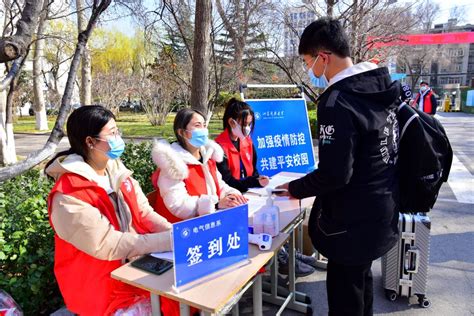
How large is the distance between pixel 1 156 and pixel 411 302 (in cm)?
785

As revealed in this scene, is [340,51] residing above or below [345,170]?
above

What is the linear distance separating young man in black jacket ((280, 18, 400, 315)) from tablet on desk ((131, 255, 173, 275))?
2.49 ft

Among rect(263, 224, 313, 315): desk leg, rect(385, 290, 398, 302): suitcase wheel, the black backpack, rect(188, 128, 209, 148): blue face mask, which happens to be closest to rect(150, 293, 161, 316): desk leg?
rect(188, 128, 209, 148): blue face mask

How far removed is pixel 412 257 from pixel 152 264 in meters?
1.95

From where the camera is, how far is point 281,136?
4344 mm

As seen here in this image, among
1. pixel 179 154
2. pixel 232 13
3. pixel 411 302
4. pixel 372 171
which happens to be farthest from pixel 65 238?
pixel 232 13

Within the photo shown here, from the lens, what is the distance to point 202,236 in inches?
54.6

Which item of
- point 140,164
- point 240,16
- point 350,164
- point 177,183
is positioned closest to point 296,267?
point 177,183

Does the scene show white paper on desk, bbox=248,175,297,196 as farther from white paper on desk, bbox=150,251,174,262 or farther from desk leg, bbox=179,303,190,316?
desk leg, bbox=179,303,190,316

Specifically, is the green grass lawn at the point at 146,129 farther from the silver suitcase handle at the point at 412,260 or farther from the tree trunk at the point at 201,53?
the silver suitcase handle at the point at 412,260

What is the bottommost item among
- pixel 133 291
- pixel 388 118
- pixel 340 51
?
pixel 133 291

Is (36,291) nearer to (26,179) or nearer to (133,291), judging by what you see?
(133,291)

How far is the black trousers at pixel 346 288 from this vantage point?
5.87 feet

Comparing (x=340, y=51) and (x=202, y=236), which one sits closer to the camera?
(x=202, y=236)
